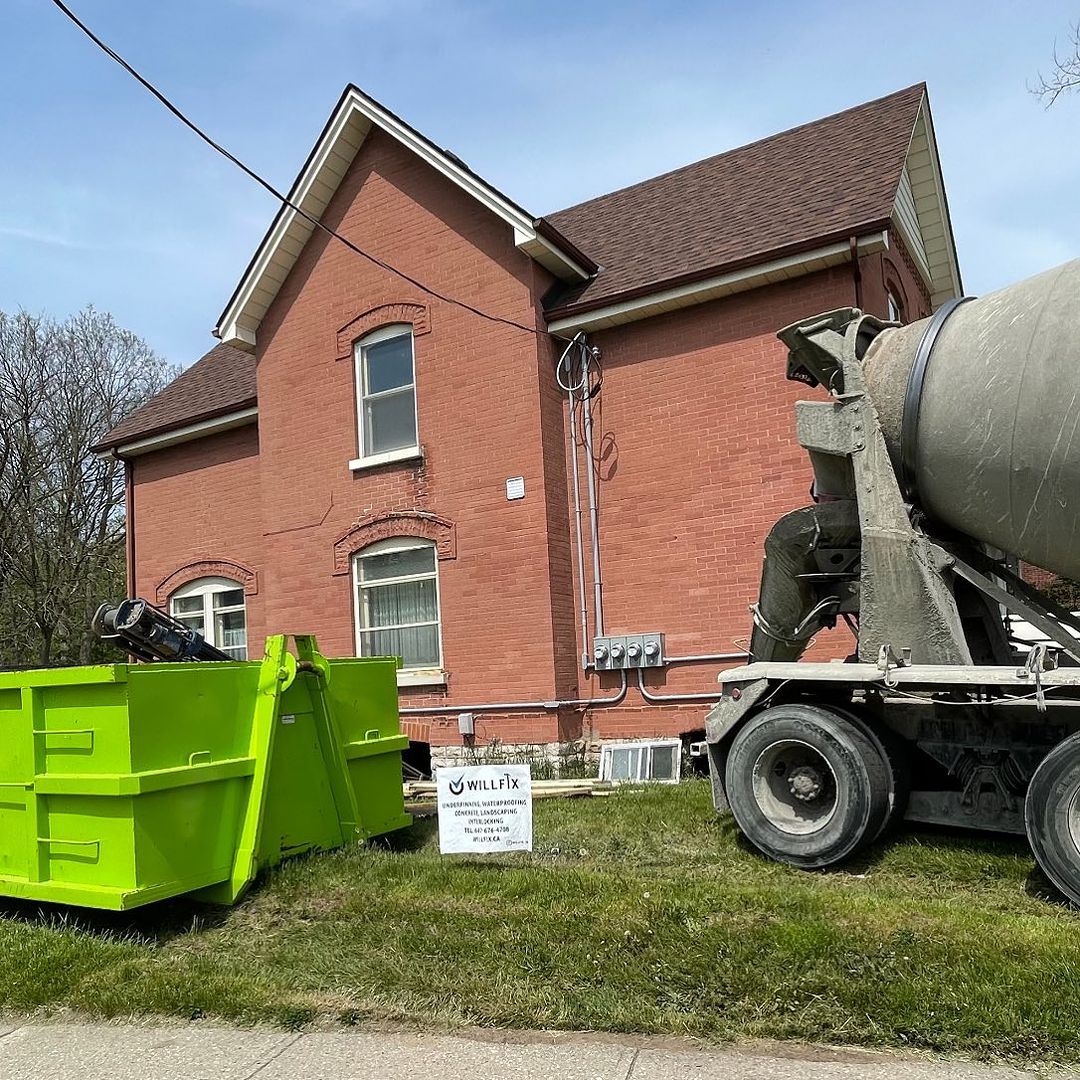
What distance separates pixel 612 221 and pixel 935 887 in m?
10.9

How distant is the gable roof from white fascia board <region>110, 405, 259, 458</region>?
215 inches

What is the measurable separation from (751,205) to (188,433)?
910 cm

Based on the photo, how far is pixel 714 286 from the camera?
1140cm

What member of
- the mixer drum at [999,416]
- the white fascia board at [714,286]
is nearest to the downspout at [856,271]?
the white fascia board at [714,286]

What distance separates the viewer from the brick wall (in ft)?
37.4

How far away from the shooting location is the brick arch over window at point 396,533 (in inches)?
504

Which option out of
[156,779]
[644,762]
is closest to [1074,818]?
[156,779]

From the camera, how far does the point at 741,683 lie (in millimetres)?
6758

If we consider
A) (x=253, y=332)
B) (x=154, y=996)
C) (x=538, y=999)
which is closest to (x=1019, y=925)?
(x=538, y=999)

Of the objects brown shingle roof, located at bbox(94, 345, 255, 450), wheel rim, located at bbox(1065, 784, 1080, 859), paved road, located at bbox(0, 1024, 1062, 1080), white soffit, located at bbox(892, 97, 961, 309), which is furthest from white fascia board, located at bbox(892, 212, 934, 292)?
paved road, located at bbox(0, 1024, 1062, 1080)

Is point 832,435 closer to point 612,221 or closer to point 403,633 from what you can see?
point 403,633

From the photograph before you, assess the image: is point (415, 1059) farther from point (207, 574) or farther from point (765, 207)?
point (207, 574)

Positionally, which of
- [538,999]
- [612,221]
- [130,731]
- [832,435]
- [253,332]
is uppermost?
[612,221]

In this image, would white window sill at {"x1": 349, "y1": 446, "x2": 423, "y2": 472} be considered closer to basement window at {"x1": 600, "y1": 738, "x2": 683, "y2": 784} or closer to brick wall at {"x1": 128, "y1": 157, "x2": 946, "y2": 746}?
brick wall at {"x1": 128, "y1": 157, "x2": 946, "y2": 746}
